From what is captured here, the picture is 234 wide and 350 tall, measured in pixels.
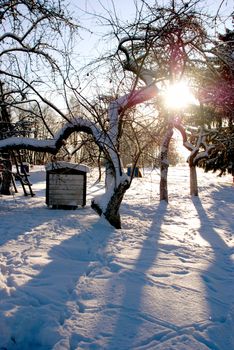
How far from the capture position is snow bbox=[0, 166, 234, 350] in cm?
316

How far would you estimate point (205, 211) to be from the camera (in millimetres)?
11906

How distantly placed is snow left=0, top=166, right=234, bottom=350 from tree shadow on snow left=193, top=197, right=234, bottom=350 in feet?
0.04

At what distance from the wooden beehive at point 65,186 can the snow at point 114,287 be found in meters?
3.25

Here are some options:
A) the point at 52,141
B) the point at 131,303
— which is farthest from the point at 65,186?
the point at 131,303

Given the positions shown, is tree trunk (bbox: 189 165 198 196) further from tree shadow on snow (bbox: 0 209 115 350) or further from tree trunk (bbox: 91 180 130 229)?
tree shadow on snow (bbox: 0 209 115 350)

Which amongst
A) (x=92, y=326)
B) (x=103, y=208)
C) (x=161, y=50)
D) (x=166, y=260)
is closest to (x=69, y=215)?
(x=103, y=208)

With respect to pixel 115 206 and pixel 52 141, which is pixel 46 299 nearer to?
pixel 115 206

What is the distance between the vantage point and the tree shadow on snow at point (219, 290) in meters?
3.25

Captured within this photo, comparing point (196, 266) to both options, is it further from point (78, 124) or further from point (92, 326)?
point (78, 124)

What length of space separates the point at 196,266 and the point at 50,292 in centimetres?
246

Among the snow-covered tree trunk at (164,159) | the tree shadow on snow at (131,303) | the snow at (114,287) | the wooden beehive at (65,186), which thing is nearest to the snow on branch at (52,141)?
the snow at (114,287)

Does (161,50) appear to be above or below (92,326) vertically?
above

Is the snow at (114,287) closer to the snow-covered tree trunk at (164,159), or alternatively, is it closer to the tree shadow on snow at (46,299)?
the tree shadow on snow at (46,299)

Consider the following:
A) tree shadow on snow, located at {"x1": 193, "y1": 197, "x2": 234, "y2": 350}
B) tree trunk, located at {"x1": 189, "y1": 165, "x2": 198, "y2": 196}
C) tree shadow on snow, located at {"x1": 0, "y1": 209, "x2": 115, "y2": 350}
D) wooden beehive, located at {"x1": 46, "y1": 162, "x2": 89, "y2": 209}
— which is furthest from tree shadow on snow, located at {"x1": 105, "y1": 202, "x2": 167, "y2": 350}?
tree trunk, located at {"x1": 189, "y1": 165, "x2": 198, "y2": 196}
